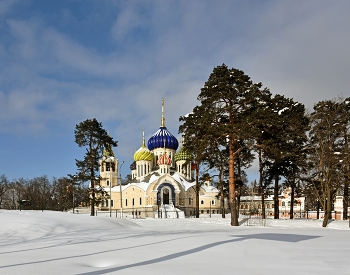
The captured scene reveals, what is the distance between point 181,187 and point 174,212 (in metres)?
8.74

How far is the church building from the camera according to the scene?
59.8 meters

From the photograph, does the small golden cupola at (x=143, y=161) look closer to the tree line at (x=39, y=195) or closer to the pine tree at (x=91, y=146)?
the tree line at (x=39, y=195)

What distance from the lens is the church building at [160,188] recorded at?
5984 cm

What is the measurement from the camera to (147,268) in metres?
5.80

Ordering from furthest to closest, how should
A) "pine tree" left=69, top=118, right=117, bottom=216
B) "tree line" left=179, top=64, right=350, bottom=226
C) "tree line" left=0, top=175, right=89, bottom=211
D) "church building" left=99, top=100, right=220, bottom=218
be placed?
"tree line" left=0, top=175, right=89, bottom=211 → "church building" left=99, top=100, right=220, bottom=218 → "pine tree" left=69, top=118, right=117, bottom=216 → "tree line" left=179, top=64, right=350, bottom=226

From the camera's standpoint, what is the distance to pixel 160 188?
6019 cm

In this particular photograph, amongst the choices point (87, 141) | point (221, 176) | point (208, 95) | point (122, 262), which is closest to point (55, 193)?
point (87, 141)

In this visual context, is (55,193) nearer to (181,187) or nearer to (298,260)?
(181,187)

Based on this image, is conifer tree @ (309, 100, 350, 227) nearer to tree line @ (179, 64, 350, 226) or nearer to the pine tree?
tree line @ (179, 64, 350, 226)

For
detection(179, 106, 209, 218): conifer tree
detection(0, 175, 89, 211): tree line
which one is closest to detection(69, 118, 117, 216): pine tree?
detection(179, 106, 209, 218): conifer tree

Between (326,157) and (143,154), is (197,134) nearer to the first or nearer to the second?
(326,157)

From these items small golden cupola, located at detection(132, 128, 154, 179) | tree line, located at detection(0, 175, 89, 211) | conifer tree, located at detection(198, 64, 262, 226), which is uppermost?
conifer tree, located at detection(198, 64, 262, 226)

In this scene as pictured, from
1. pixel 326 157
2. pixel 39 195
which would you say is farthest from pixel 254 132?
pixel 39 195

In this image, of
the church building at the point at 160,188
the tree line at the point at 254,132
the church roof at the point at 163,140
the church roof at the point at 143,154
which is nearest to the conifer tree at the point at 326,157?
the tree line at the point at 254,132
